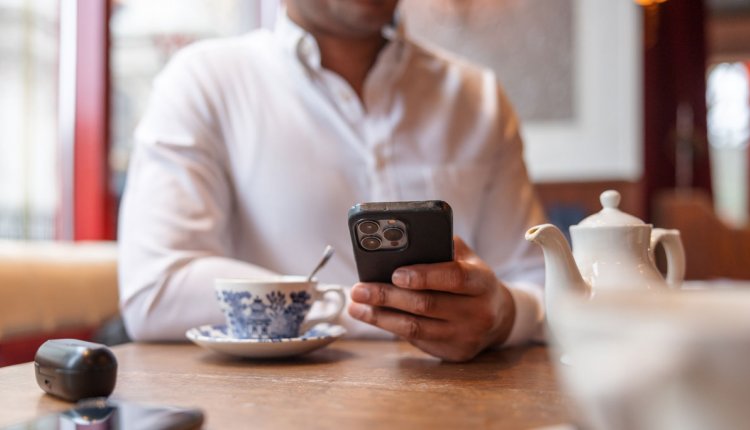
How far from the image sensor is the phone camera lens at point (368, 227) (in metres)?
0.71

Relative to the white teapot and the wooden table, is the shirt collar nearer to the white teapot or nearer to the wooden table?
the wooden table

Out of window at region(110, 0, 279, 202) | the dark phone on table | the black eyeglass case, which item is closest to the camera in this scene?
the dark phone on table

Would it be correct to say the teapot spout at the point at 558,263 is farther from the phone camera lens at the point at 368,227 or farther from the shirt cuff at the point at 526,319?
the shirt cuff at the point at 526,319

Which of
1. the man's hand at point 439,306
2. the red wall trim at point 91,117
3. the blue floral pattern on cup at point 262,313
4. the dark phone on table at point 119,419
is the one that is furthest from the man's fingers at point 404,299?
the red wall trim at point 91,117

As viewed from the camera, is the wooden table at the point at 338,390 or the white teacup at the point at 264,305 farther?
the white teacup at the point at 264,305

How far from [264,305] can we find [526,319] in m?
0.38

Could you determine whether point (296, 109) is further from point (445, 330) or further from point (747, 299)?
point (747, 299)

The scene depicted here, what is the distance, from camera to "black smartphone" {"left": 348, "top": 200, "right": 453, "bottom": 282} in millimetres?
696

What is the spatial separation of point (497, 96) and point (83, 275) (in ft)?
3.61

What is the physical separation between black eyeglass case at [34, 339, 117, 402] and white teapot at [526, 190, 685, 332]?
1.27 ft

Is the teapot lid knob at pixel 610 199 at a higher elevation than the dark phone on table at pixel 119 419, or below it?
higher

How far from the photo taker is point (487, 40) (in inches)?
151

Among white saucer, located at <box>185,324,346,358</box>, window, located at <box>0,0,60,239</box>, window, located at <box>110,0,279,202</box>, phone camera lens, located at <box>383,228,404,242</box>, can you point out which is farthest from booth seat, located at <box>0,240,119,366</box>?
phone camera lens, located at <box>383,228,404,242</box>

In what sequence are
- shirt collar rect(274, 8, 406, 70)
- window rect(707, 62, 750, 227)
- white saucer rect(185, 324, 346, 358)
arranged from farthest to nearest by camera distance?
1. window rect(707, 62, 750, 227)
2. shirt collar rect(274, 8, 406, 70)
3. white saucer rect(185, 324, 346, 358)
